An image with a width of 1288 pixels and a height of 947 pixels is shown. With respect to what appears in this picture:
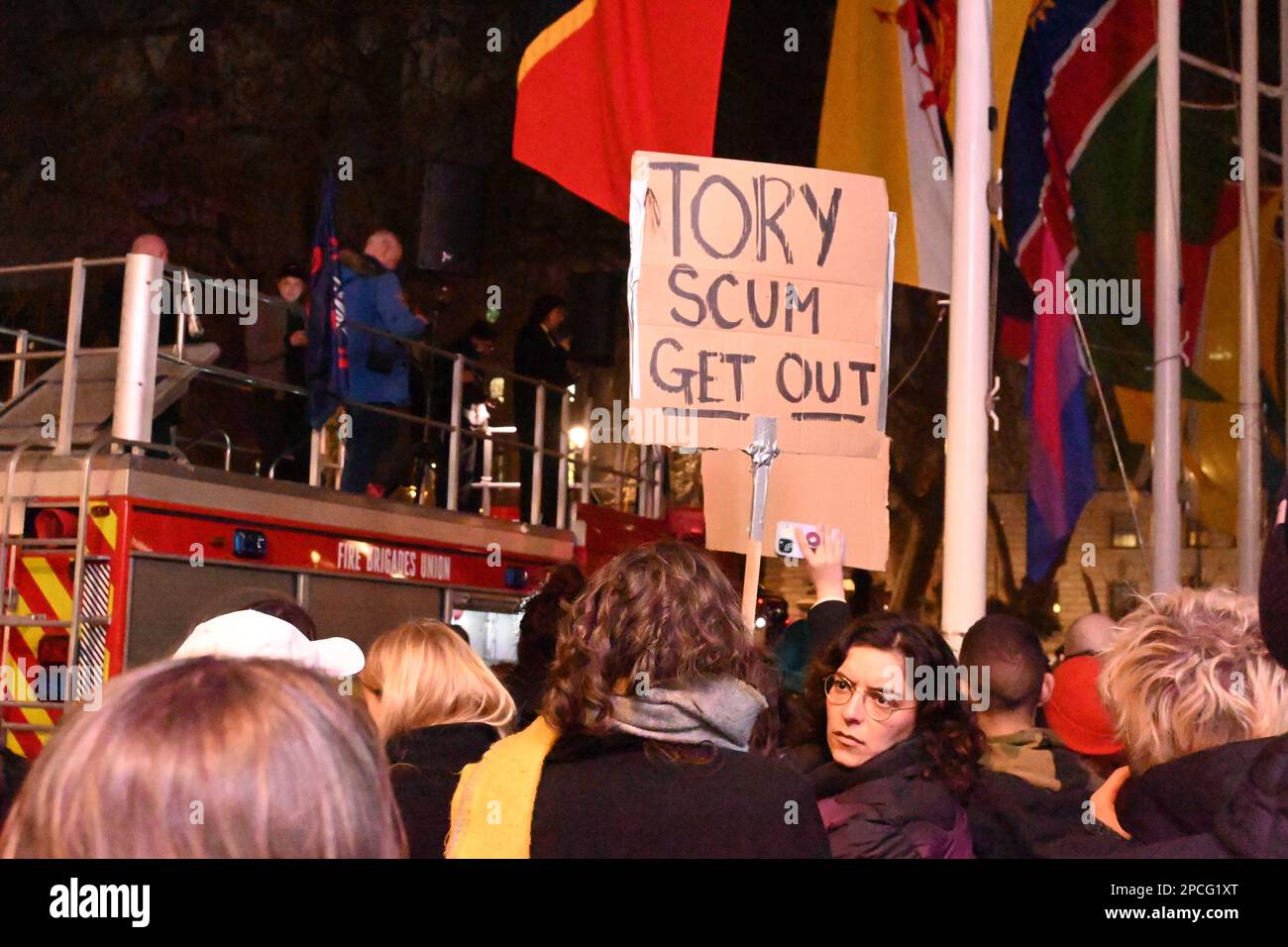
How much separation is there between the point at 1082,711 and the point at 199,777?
373cm

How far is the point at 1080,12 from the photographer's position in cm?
1024

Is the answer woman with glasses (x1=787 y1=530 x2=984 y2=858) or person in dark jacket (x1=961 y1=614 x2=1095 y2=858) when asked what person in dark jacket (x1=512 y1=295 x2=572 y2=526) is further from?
woman with glasses (x1=787 y1=530 x2=984 y2=858)

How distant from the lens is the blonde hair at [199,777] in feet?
4.69

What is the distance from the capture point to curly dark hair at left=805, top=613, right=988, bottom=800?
11.6 feet

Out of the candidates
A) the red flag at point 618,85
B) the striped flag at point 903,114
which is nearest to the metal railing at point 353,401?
the red flag at point 618,85

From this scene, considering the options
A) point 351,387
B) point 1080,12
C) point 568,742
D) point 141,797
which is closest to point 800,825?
point 568,742

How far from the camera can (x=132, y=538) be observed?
20.5ft

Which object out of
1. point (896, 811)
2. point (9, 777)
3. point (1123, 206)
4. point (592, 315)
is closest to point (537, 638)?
point (896, 811)

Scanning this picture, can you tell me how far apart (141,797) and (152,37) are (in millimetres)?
23981

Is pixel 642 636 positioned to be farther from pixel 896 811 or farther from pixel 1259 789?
pixel 1259 789

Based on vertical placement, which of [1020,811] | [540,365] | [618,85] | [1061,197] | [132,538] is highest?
[1061,197]

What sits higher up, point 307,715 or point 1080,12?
point 1080,12
